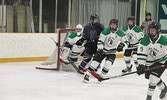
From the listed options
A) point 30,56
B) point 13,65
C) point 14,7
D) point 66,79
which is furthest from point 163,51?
point 14,7

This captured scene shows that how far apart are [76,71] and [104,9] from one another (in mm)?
4200

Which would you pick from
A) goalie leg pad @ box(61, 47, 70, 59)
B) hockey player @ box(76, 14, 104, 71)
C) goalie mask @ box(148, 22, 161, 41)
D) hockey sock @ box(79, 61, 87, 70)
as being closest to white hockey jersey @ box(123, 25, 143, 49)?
hockey player @ box(76, 14, 104, 71)

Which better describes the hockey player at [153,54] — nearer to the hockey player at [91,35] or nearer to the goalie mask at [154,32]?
the goalie mask at [154,32]

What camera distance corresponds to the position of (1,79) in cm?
504

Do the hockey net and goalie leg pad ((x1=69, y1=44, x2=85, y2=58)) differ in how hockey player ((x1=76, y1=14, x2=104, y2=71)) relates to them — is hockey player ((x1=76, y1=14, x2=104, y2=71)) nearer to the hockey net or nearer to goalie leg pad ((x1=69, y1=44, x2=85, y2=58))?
goalie leg pad ((x1=69, y1=44, x2=85, y2=58))

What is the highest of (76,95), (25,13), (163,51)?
(25,13)

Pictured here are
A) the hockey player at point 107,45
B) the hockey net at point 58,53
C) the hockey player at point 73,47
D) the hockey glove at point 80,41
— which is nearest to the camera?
the hockey player at point 107,45

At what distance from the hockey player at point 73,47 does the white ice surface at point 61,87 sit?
0.32 m

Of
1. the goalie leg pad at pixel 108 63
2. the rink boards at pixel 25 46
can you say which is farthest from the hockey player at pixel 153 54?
the rink boards at pixel 25 46

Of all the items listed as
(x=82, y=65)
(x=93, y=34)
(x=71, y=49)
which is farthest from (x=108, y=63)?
(x=71, y=49)

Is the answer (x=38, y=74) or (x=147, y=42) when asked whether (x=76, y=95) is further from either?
(x=38, y=74)

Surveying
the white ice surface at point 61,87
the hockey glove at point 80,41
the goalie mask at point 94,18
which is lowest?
the white ice surface at point 61,87

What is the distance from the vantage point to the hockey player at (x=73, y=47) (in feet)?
18.7

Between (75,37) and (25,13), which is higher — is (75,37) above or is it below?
below
